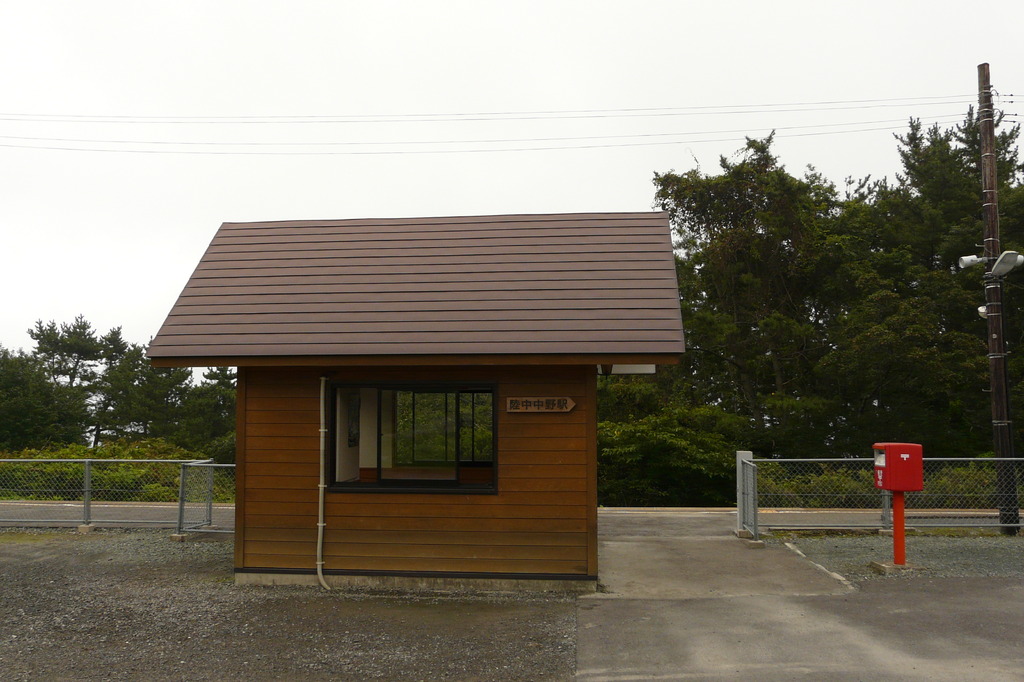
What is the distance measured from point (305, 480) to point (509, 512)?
213cm

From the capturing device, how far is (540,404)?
324 inches

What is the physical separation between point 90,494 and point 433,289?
6416mm

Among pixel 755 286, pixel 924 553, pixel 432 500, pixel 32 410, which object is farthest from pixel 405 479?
pixel 32 410

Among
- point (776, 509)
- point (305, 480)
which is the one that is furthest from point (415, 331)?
point (776, 509)

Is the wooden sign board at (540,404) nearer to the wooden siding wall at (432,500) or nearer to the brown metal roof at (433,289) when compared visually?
the wooden siding wall at (432,500)

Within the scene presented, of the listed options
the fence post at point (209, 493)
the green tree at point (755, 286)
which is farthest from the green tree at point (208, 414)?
the fence post at point (209, 493)

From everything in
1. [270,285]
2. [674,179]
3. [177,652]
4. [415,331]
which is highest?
[674,179]

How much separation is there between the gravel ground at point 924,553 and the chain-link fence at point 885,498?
0.18 metres

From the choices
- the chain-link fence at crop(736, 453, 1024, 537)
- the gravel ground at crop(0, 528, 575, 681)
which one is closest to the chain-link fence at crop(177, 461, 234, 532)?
the gravel ground at crop(0, 528, 575, 681)

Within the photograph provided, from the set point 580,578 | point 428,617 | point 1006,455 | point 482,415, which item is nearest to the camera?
point 428,617

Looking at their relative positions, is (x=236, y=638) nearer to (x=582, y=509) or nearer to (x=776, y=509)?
(x=582, y=509)

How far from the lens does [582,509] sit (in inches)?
318

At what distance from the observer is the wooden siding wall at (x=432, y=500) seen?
8.12 m

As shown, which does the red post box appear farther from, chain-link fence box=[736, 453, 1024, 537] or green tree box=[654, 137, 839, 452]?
green tree box=[654, 137, 839, 452]
